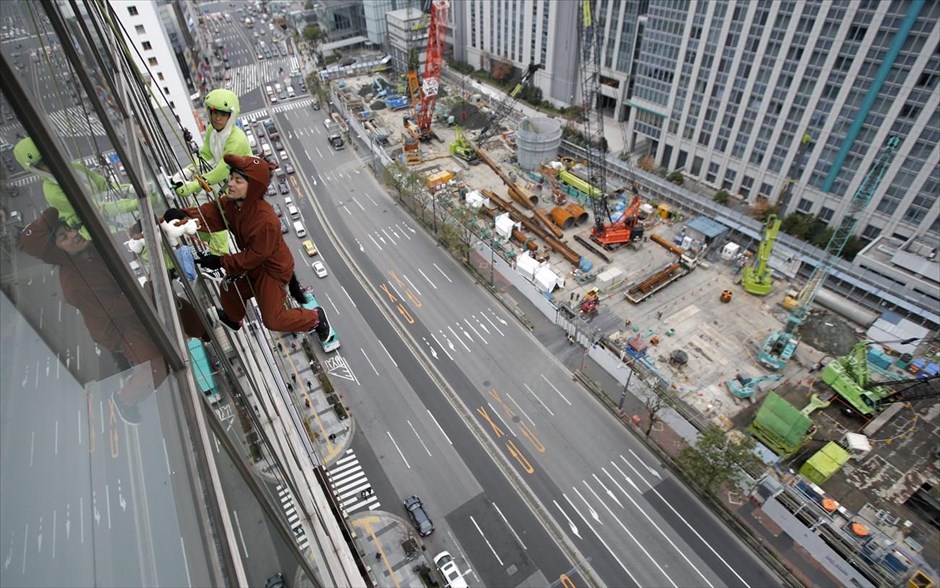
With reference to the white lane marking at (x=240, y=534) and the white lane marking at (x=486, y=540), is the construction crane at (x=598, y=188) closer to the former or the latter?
the white lane marking at (x=486, y=540)

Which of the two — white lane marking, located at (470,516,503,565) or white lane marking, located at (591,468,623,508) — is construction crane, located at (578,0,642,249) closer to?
white lane marking, located at (591,468,623,508)

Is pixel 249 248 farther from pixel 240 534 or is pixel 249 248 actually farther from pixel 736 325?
pixel 736 325

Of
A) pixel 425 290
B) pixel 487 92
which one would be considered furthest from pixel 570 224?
pixel 487 92

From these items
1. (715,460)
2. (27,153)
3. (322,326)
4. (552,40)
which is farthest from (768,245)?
(27,153)

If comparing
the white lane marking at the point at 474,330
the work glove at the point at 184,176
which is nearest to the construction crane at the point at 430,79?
the white lane marking at the point at 474,330

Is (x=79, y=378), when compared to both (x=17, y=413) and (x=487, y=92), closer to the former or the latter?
(x=17, y=413)

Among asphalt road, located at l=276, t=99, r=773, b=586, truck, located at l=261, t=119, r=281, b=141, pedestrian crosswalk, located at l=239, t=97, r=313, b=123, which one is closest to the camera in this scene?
asphalt road, located at l=276, t=99, r=773, b=586

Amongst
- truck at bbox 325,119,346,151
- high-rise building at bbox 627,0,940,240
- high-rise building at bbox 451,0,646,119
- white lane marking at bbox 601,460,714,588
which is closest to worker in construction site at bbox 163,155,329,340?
white lane marking at bbox 601,460,714,588
